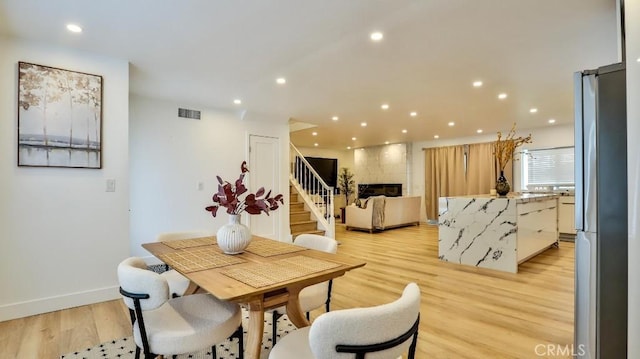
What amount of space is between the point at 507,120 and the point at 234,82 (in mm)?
5287

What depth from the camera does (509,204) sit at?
4027mm

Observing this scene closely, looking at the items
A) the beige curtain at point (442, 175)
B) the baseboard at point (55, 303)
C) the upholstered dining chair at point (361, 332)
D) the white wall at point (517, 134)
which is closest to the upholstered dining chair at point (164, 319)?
the upholstered dining chair at point (361, 332)

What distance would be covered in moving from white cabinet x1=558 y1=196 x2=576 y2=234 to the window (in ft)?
1.79

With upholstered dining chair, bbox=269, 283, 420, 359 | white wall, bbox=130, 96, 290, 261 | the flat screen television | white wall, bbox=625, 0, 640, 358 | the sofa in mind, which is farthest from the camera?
the flat screen television

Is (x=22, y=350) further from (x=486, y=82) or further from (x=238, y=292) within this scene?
(x=486, y=82)

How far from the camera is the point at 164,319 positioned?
164cm

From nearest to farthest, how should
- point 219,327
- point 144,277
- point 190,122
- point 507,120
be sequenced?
point 144,277
point 219,327
point 190,122
point 507,120

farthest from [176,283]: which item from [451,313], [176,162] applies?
[176,162]

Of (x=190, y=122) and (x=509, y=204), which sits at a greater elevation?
(x=190, y=122)

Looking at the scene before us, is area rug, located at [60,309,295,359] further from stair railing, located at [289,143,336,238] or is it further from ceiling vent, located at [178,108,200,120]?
stair railing, located at [289,143,336,238]

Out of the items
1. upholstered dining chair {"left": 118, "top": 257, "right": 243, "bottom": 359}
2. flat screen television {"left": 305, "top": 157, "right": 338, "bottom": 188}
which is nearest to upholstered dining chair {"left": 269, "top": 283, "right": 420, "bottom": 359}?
upholstered dining chair {"left": 118, "top": 257, "right": 243, "bottom": 359}

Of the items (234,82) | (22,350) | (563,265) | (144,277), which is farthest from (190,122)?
(563,265)

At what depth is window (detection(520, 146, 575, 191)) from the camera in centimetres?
691

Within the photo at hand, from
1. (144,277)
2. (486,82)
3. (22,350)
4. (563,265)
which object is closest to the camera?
(144,277)
